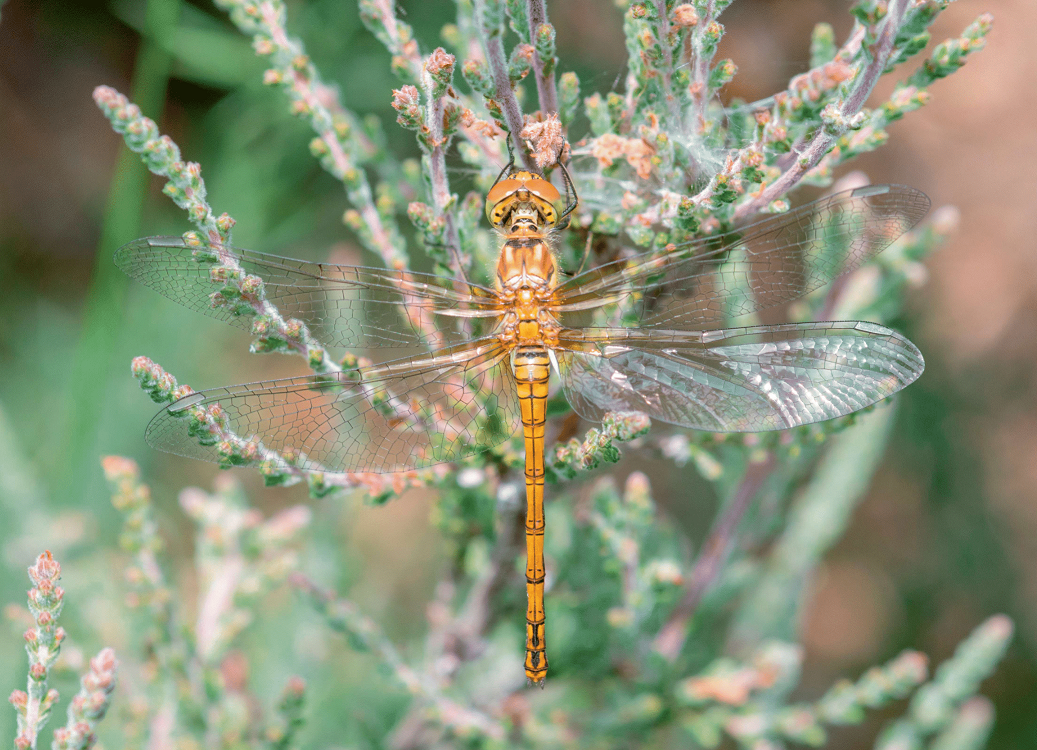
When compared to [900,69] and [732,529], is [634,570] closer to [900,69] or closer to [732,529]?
[732,529]

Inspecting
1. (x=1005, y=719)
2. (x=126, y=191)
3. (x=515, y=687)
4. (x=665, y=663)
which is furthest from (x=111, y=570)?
(x=1005, y=719)

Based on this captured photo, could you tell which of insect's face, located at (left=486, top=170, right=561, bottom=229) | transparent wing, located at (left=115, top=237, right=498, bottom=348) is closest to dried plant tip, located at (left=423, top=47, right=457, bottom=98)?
insect's face, located at (left=486, top=170, right=561, bottom=229)

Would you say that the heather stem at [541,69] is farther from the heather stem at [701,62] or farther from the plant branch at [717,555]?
the plant branch at [717,555]

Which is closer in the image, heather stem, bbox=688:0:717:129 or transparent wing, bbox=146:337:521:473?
heather stem, bbox=688:0:717:129

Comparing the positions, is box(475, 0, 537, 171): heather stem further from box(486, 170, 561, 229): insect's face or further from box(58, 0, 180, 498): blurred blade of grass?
box(58, 0, 180, 498): blurred blade of grass

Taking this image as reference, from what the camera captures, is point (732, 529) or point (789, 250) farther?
point (732, 529)

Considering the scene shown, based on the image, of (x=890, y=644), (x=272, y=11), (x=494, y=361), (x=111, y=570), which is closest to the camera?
(x=272, y=11)

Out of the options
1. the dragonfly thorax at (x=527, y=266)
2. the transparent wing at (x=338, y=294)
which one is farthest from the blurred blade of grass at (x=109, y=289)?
the dragonfly thorax at (x=527, y=266)

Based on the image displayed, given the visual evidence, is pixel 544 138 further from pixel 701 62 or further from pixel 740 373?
pixel 740 373

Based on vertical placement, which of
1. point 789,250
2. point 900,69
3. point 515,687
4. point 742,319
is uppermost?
point 900,69
